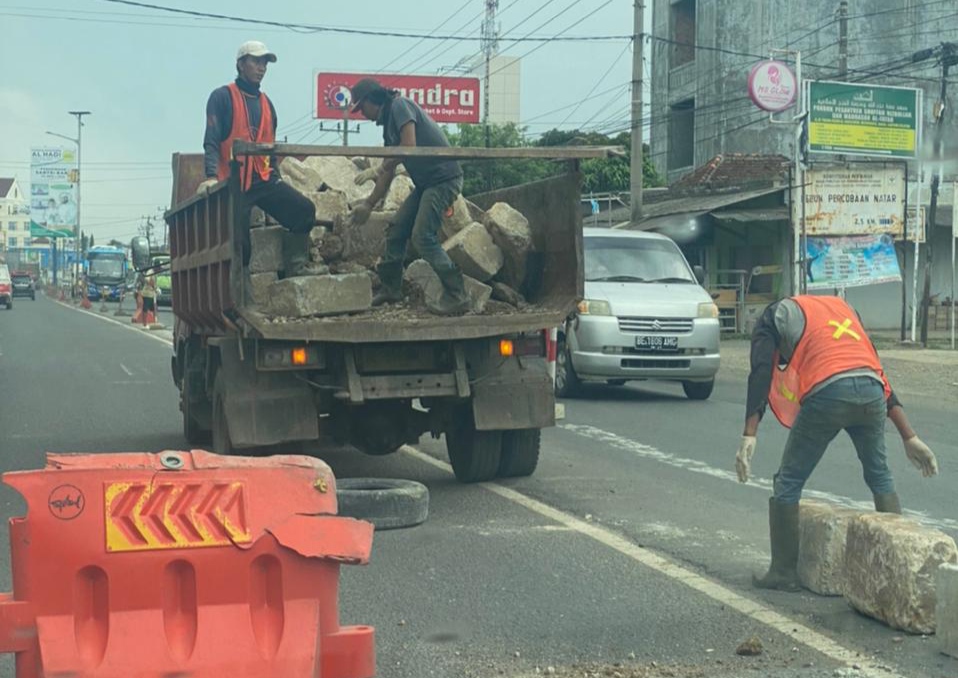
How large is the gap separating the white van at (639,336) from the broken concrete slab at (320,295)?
6189mm

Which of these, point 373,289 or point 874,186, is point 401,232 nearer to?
point 373,289

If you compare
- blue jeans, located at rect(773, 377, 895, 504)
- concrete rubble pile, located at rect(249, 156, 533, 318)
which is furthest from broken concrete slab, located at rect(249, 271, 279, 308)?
blue jeans, located at rect(773, 377, 895, 504)

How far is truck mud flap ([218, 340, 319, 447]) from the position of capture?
8.12 metres

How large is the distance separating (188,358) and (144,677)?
6898 mm

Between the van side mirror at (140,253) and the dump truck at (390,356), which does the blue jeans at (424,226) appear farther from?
the van side mirror at (140,253)

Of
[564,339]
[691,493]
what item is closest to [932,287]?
[564,339]

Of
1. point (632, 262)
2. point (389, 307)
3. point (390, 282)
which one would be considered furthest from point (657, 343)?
point (389, 307)

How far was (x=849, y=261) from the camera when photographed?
25016 millimetres

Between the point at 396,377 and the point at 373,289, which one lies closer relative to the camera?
the point at 396,377

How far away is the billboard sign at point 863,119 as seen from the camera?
25.7 metres

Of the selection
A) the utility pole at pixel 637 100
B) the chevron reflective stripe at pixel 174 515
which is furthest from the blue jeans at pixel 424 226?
the utility pole at pixel 637 100

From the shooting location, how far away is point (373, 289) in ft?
29.4

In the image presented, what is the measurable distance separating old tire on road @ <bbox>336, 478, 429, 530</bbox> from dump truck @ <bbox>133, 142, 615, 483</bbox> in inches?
34.6

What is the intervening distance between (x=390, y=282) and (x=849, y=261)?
17871 millimetres
